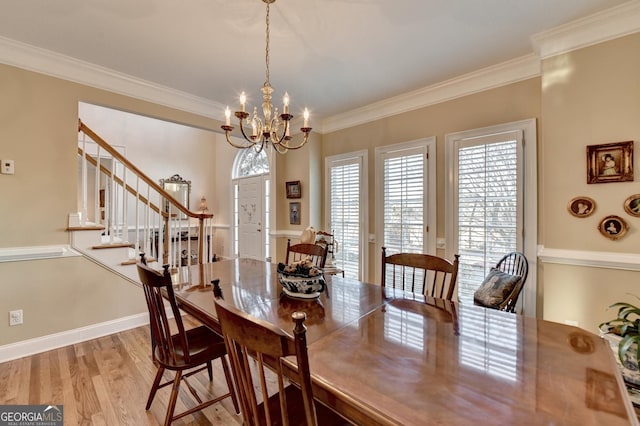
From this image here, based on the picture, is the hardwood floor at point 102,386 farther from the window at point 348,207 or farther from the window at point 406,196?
the window at point 406,196

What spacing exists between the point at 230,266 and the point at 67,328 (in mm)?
1737

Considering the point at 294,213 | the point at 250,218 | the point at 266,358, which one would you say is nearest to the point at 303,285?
the point at 266,358

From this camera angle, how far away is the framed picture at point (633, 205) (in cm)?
192

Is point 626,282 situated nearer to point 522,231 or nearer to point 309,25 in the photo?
point 522,231

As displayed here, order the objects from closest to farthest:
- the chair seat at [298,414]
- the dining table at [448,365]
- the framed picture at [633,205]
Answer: the dining table at [448,365]
the chair seat at [298,414]
the framed picture at [633,205]

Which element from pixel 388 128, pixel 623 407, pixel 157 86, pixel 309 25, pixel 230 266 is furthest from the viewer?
pixel 388 128

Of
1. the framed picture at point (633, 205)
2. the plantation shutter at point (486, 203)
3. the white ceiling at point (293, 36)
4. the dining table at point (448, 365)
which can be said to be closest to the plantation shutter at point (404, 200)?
the plantation shutter at point (486, 203)

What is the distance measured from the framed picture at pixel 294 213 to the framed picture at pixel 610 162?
3241mm

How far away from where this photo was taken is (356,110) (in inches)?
152

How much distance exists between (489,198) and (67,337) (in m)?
4.24

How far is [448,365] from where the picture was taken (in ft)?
2.98

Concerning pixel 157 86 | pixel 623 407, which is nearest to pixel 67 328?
pixel 157 86

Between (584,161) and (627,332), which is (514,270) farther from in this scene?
(584,161)

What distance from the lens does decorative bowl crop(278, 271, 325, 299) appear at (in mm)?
1592
